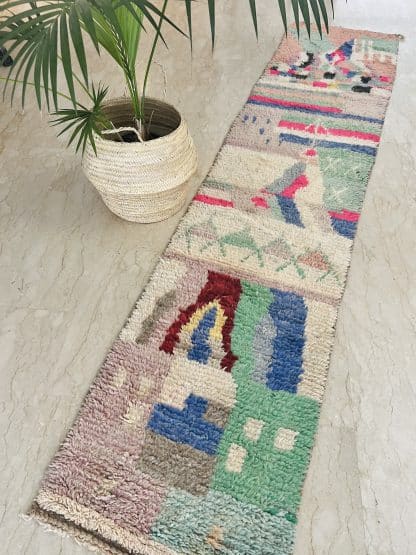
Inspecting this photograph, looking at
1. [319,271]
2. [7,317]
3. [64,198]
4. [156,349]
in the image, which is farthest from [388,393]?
[64,198]

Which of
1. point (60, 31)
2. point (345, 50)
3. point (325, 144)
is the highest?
point (60, 31)

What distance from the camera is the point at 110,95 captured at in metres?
1.75

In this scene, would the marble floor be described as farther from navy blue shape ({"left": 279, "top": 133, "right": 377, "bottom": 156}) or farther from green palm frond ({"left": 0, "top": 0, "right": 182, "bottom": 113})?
green palm frond ({"left": 0, "top": 0, "right": 182, "bottom": 113})

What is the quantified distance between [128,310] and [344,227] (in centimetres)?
60

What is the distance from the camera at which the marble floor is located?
0.83 m

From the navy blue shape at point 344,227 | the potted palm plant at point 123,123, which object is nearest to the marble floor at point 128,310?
the navy blue shape at point 344,227

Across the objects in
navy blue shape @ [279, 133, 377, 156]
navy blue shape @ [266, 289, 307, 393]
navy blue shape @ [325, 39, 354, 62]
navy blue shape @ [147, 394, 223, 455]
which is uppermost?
navy blue shape @ [325, 39, 354, 62]

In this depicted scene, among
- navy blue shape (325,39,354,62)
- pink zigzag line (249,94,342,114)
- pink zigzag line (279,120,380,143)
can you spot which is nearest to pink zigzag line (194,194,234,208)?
pink zigzag line (279,120,380,143)

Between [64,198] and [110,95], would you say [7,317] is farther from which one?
[110,95]

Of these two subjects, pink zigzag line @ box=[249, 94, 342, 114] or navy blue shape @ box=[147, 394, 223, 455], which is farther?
pink zigzag line @ box=[249, 94, 342, 114]

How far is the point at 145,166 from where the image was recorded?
3.52 ft

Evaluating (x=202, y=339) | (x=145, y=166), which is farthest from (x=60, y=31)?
(x=202, y=339)

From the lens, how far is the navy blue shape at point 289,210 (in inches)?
50.7

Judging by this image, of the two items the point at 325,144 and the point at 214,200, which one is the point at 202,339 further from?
the point at 325,144
